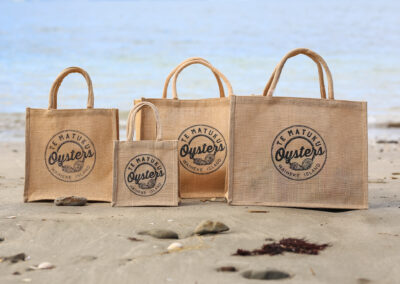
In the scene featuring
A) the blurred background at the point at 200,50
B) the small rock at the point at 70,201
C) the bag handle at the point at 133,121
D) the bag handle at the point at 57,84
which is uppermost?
the blurred background at the point at 200,50

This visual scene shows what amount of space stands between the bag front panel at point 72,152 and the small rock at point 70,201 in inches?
4.2

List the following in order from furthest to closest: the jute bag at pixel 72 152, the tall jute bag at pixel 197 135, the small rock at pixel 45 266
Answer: the tall jute bag at pixel 197 135, the jute bag at pixel 72 152, the small rock at pixel 45 266

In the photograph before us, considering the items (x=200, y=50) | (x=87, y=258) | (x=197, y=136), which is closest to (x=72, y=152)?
(x=197, y=136)

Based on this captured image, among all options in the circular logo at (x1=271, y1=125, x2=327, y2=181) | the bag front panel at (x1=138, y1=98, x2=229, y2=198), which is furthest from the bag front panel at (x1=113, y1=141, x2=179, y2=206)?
the circular logo at (x1=271, y1=125, x2=327, y2=181)

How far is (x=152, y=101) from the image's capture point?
3.36 m

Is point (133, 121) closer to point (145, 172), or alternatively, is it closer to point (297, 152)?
point (145, 172)

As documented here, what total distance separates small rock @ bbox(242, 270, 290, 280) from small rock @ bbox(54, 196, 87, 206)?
156cm

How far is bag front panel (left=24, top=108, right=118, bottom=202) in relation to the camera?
10.7ft

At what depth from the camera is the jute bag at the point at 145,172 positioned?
9.94ft

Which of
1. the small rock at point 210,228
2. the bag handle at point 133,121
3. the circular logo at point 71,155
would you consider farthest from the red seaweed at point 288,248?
the circular logo at point 71,155

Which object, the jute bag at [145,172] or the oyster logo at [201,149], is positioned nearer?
the jute bag at [145,172]

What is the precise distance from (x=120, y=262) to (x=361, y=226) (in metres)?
1.26

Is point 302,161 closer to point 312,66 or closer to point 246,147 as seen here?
point 246,147

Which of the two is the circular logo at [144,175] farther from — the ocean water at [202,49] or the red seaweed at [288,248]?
the ocean water at [202,49]
